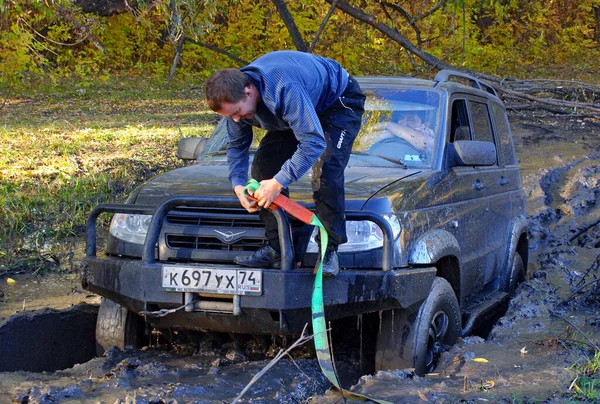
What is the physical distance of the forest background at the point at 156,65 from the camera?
344 inches

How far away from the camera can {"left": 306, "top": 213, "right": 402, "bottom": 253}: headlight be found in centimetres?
426

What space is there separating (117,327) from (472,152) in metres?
2.35

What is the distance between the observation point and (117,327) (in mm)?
4734

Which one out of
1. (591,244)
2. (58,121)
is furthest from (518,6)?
(591,244)

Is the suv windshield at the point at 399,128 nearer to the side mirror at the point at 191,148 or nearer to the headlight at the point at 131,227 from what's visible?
the side mirror at the point at 191,148

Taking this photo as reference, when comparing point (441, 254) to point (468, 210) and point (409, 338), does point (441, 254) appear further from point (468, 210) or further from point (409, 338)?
point (468, 210)

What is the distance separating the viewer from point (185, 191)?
15.1 ft

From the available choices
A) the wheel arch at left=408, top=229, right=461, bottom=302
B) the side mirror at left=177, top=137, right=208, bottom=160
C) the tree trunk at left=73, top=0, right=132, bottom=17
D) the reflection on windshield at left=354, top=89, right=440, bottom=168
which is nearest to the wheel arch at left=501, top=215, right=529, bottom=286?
the wheel arch at left=408, top=229, right=461, bottom=302

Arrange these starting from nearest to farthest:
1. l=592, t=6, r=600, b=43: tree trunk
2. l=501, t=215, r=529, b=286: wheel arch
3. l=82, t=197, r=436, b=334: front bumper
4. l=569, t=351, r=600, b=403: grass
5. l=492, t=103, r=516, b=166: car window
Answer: l=569, t=351, r=600, b=403: grass, l=82, t=197, r=436, b=334: front bumper, l=501, t=215, r=529, b=286: wheel arch, l=492, t=103, r=516, b=166: car window, l=592, t=6, r=600, b=43: tree trunk

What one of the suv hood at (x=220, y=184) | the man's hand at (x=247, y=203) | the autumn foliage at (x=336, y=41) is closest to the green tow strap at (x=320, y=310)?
the man's hand at (x=247, y=203)

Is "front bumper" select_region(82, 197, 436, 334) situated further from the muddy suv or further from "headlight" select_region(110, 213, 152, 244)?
"headlight" select_region(110, 213, 152, 244)

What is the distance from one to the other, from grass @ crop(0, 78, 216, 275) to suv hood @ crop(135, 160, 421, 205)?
7.85 ft

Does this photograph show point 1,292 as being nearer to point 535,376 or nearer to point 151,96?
point 535,376

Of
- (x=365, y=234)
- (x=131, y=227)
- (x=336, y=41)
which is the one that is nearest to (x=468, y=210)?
(x=365, y=234)
